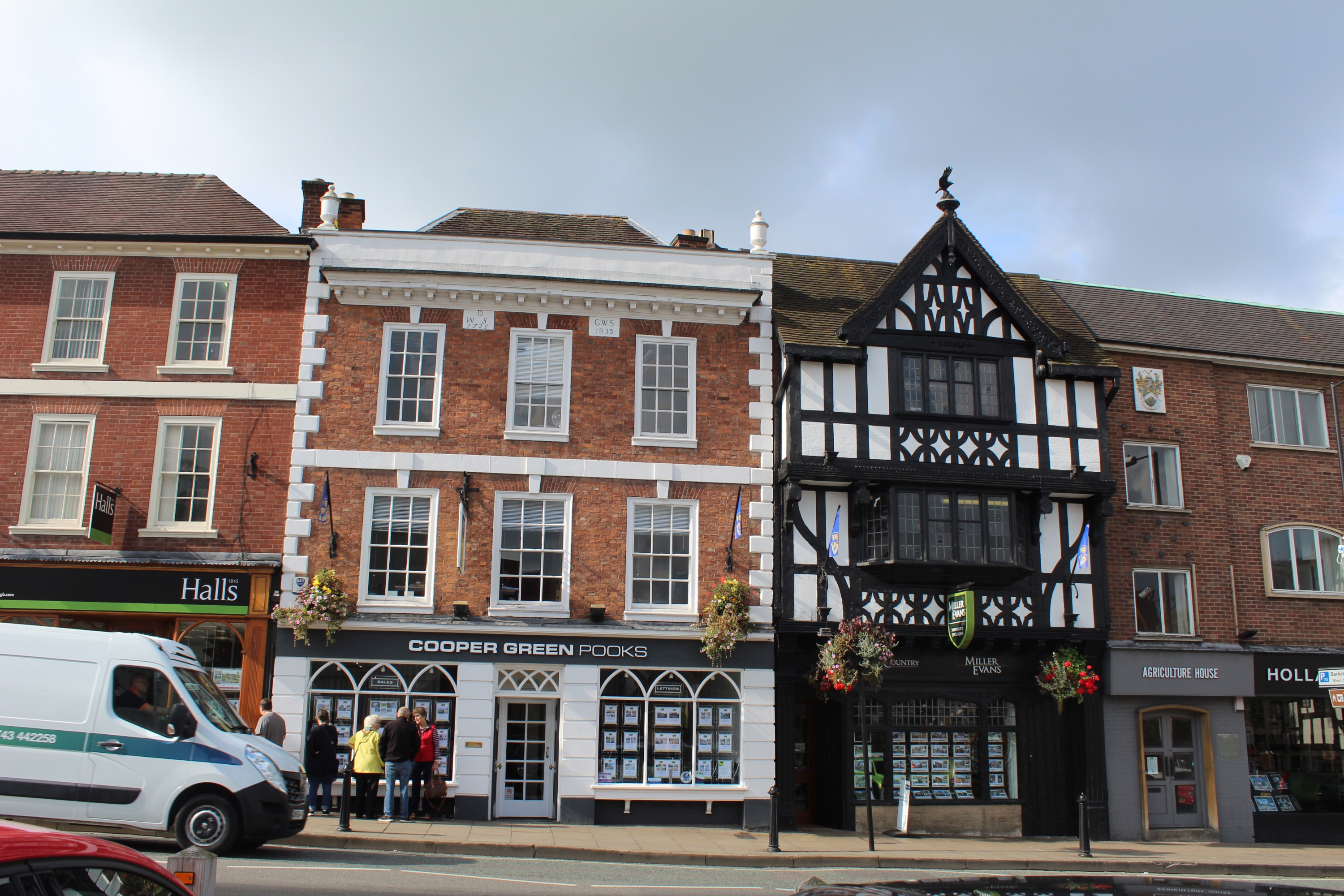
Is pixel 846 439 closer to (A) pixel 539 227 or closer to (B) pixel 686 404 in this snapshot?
(B) pixel 686 404

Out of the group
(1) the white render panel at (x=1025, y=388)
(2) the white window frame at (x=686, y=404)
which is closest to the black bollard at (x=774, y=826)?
(2) the white window frame at (x=686, y=404)

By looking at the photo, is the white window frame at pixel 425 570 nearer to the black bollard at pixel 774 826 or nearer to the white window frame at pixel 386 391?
the white window frame at pixel 386 391

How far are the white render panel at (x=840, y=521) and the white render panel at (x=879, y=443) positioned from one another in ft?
2.92

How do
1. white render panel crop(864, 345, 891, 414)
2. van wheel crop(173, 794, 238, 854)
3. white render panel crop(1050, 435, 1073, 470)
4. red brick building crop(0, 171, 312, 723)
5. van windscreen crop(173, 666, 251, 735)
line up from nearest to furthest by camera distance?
van wheel crop(173, 794, 238, 854)
van windscreen crop(173, 666, 251, 735)
red brick building crop(0, 171, 312, 723)
white render panel crop(864, 345, 891, 414)
white render panel crop(1050, 435, 1073, 470)

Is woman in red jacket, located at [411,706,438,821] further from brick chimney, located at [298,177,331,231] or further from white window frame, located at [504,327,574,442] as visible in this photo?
brick chimney, located at [298,177,331,231]

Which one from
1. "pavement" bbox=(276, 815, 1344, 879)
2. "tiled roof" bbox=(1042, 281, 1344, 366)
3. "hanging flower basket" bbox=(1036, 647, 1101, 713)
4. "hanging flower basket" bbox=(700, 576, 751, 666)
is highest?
"tiled roof" bbox=(1042, 281, 1344, 366)

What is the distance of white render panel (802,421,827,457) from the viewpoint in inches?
706

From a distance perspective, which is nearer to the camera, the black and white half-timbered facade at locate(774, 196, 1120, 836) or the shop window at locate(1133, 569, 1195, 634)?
the black and white half-timbered facade at locate(774, 196, 1120, 836)

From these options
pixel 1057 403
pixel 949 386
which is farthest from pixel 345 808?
pixel 1057 403

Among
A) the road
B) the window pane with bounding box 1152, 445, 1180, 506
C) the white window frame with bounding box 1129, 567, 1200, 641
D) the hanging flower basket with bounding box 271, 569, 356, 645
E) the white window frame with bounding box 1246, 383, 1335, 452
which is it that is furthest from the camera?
the white window frame with bounding box 1246, 383, 1335, 452

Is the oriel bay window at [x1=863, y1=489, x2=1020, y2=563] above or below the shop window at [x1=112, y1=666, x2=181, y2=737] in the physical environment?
above

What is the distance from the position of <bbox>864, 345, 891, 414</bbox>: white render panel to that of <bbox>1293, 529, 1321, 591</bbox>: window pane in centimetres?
942

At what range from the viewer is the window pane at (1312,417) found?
2136 cm

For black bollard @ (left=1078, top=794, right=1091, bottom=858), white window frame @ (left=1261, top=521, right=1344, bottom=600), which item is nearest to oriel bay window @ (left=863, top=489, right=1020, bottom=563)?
black bollard @ (left=1078, top=794, right=1091, bottom=858)
